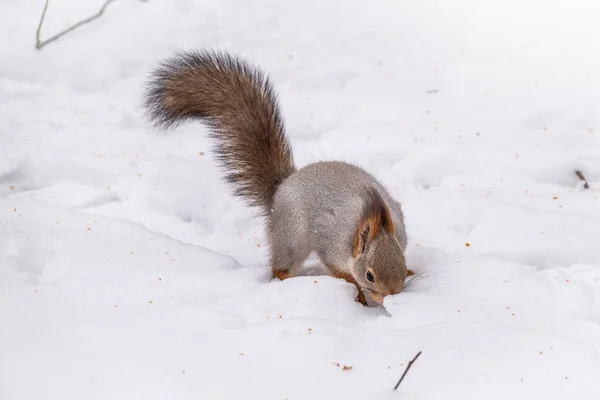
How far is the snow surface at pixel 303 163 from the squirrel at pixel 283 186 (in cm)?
16

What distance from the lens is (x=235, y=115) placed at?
12.1ft

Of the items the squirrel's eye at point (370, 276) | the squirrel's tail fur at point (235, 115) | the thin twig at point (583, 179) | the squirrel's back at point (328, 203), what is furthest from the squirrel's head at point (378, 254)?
the thin twig at point (583, 179)

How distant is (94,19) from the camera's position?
18.8 ft

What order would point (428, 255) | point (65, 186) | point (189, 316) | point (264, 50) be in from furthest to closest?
1. point (264, 50)
2. point (65, 186)
3. point (428, 255)
4. point (189, 316)

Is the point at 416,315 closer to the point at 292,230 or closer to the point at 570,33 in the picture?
the point at 292,230

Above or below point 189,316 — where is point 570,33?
above

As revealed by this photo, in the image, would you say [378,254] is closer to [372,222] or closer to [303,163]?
[372,222]

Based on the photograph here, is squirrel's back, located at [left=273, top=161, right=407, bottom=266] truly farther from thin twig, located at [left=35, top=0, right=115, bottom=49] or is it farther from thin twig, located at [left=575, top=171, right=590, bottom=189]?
thin twig, located at [left=35, top=0, right=115, bottom=49]

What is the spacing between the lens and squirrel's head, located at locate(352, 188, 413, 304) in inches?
117

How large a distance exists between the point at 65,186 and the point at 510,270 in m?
2.33

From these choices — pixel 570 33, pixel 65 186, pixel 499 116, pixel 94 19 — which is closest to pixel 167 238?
pixel 65 186

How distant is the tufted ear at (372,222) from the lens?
3003 millimetres

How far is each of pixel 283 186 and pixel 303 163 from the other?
2.95ft

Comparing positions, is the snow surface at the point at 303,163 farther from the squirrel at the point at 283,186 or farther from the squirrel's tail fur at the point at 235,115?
the squirrel's tail fur at the point at 235,115
